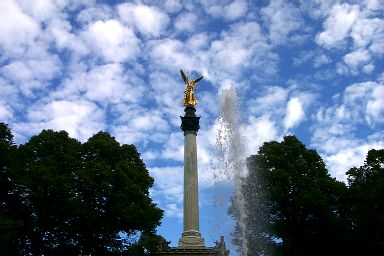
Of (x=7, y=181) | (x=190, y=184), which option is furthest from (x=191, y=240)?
(x=7, y=181)

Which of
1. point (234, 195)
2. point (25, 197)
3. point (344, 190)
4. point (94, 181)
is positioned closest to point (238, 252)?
point (234, 195)

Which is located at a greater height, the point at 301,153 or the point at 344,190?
the point at 301,153

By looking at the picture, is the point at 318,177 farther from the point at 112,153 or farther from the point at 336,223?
the point at 112,153

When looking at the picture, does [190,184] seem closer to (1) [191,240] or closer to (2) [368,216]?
(1) [191,240]

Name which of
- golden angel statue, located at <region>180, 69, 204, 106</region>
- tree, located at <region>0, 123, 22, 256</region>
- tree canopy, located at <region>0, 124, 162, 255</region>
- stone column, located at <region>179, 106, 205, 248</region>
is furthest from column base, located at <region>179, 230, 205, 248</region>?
tree, located at <region>0, 123, 22, 256</region>

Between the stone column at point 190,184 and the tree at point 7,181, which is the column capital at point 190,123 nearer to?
the stone column at point 190,184

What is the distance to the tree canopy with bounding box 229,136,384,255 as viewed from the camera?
32.2 metres

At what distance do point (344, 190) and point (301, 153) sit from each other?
5.86 meters

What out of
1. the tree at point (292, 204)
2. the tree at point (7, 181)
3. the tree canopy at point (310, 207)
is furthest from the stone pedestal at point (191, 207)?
the tree at point (7, 181)

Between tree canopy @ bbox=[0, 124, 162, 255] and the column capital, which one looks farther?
tree canopy @ bbox=[0, 124, 162, 255]

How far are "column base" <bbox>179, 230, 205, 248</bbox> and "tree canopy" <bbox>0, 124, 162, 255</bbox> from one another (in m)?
4.75

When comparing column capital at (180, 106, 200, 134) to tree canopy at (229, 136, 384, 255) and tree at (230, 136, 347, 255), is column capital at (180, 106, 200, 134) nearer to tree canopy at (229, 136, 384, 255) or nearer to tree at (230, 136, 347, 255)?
tree canopy at (229, 136, 384, 255)

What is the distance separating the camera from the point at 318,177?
38062mm

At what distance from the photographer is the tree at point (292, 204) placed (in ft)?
111
